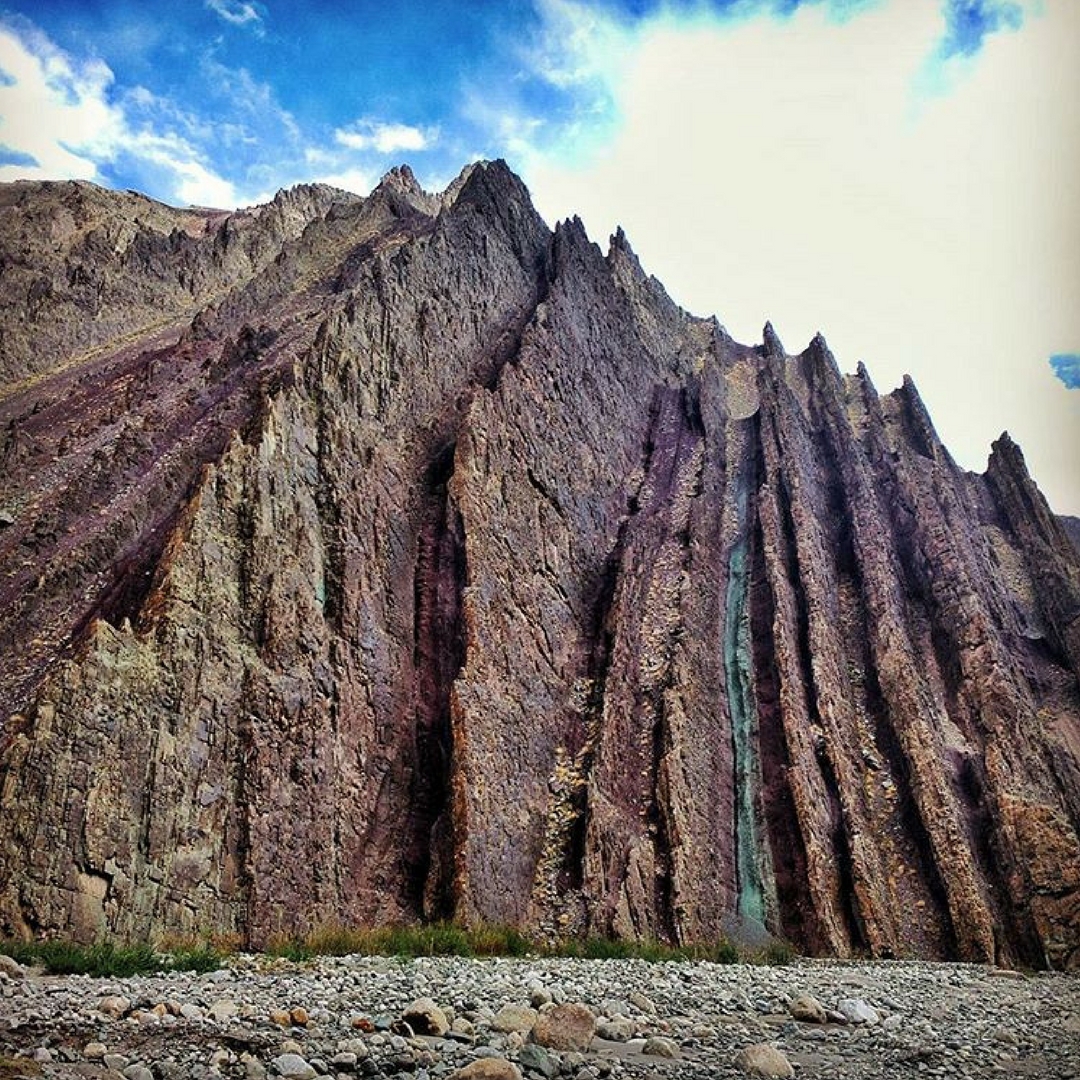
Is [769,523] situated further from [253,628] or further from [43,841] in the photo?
[43,841]

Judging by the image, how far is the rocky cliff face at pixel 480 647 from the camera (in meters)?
16.9

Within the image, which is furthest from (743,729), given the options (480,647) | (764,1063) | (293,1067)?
(293,1067)

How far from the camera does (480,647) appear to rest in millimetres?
24219

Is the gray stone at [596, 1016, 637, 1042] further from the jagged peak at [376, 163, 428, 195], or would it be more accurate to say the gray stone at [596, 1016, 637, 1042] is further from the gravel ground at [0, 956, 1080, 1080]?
the jagged peak at [376, 163, 428, 195]

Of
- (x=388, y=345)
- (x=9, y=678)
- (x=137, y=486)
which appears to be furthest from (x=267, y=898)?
(x=388, y=345)

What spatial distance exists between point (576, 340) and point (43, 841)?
115ft

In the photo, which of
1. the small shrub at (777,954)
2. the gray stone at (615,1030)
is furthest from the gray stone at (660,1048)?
the small shrub at (777,954)

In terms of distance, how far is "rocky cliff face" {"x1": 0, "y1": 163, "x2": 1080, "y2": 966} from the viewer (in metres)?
16.9

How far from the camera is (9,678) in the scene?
17.8 meters

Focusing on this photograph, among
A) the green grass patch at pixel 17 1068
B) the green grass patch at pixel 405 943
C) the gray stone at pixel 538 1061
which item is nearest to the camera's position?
the green grass patch at pixel 17 1068

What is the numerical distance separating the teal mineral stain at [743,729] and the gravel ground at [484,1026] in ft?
33.8

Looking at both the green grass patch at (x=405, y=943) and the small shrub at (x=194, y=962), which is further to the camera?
the green grass patch at (x=405, y=943)

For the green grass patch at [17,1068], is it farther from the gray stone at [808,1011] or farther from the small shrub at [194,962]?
the gray stone at [808,1011]

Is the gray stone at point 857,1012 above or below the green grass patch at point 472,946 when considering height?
below
